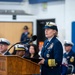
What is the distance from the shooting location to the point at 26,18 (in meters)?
10.5

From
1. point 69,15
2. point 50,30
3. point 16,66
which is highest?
point 69,15

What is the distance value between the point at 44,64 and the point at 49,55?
0.14 metres

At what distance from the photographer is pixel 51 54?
12.8 feet

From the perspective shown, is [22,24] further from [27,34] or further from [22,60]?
[22,60]

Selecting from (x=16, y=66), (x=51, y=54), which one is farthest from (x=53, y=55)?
(x=16, y=66)

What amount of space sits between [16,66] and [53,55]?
66 cm

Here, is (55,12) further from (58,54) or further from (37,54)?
(58,54)

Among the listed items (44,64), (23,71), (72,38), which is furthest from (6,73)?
(72,38)

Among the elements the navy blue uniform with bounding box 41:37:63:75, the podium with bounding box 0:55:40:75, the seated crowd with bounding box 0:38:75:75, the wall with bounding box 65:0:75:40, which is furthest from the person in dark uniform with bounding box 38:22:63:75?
the wall with bounding box 65:0:75:40

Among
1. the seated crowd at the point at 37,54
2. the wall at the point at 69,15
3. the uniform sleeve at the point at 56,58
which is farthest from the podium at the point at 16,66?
the wall at the point at 69,15

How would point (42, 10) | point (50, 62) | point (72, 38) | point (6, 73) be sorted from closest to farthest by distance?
point (6, 73)
point (50, 62)
point (72, 38)
point (42, 10)

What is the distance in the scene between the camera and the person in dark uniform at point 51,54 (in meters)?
3.80

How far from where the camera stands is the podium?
3334 millimetres

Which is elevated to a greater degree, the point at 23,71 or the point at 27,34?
the point at 27,34
